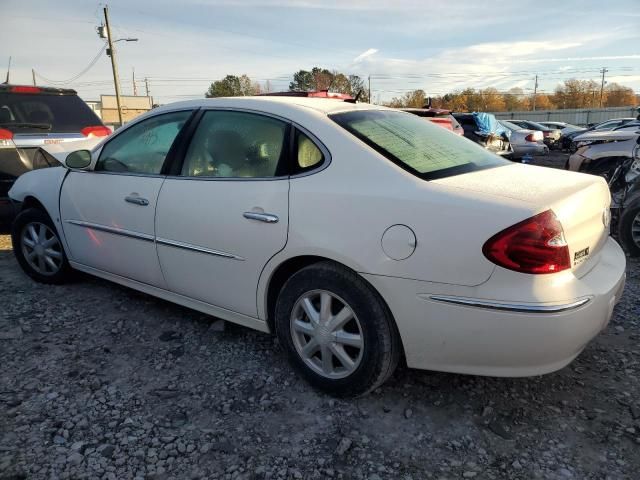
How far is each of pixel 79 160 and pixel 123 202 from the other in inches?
25.6

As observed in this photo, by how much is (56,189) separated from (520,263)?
3.49m

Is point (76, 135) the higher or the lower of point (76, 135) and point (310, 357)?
the higher

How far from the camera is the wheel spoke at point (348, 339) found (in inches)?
93.2

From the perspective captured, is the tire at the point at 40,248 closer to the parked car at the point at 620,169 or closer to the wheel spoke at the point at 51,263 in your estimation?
the wheel spoke at the point at 51,263

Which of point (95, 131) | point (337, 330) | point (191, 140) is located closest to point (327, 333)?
point (337, 330)

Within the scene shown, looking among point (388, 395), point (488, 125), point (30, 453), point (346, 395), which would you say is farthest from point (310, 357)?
point (488, 125)

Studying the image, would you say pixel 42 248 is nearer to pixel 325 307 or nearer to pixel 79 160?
pixel 79 160

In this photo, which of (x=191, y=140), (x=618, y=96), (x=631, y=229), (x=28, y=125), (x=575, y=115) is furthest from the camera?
(x=618, y=96)

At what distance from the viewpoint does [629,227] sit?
4973 mm

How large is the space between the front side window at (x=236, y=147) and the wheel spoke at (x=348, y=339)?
0.90 m

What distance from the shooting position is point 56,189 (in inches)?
151

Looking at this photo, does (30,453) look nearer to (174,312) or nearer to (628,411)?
(174,312)

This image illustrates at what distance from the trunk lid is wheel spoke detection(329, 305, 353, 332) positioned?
0.75 meters

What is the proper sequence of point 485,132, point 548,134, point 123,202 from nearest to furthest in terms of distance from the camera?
point 123,202 < point 485,132 < point 548,134
